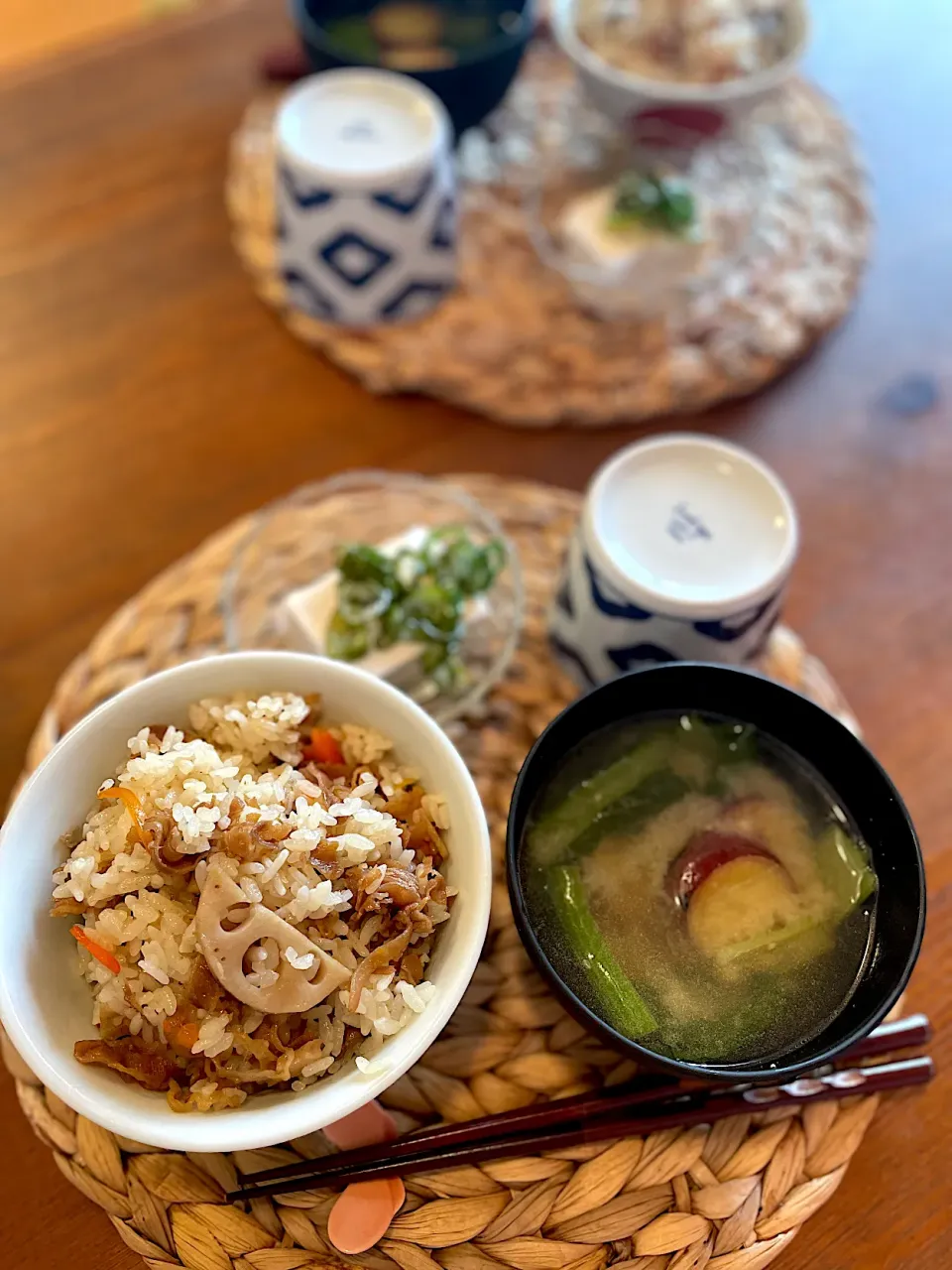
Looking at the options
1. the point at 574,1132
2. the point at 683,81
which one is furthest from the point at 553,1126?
the point at 683,81

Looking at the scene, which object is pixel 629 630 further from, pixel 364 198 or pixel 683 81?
pixel 683 81

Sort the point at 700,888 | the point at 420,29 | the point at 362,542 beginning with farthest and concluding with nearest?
the point at 420,29, the point at 362,542, the point at 700,888

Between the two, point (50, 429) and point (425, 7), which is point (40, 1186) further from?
point (425, 7)

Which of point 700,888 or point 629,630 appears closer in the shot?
point 700,888

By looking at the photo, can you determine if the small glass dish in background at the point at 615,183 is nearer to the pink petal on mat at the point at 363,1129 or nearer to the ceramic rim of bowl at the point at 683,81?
the ceramic rim of bowl at the point at 683,81

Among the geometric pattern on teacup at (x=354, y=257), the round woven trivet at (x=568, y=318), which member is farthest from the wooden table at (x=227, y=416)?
the geometric pattern on teacup at (x=354, y=257)

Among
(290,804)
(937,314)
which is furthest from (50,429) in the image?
(937,314)

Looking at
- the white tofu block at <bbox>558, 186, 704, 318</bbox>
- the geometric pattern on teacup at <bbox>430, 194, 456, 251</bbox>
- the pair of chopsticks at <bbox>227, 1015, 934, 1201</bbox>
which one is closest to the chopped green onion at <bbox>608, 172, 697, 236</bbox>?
the white tofu block at <bbox>558, 186, 704, 318</bbox>
